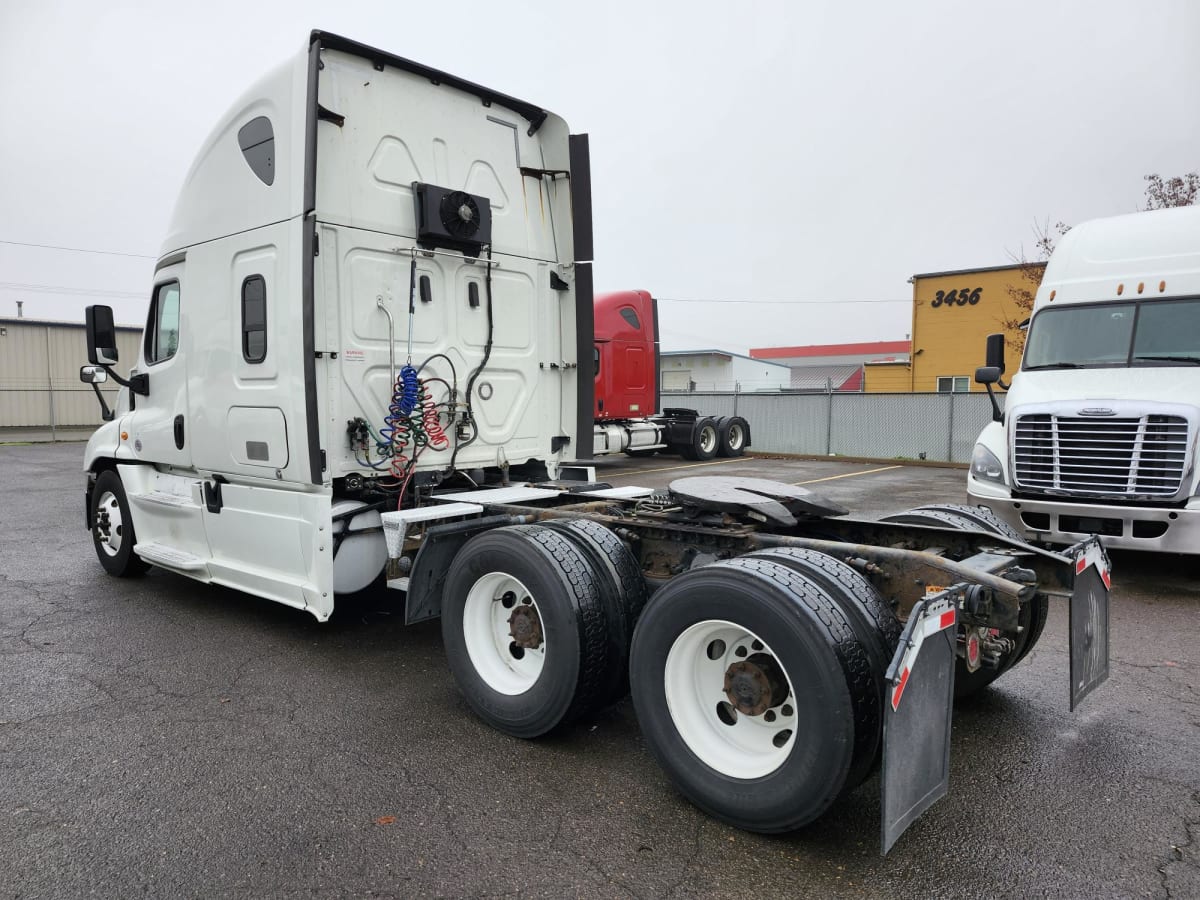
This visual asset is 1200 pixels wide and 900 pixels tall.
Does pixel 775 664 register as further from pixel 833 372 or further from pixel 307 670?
pixel 833 372

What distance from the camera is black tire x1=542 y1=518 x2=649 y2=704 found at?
3.69 meters

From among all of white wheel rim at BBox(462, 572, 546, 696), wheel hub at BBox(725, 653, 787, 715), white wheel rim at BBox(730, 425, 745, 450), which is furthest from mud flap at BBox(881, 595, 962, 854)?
white wheel rim at BBox(730, 425, 745, 450)

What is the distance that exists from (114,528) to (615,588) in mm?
5311

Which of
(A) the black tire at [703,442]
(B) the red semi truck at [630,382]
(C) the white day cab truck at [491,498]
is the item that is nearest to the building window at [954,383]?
(A) the black tire at [703,442]

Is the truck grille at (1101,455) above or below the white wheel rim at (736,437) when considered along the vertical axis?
above

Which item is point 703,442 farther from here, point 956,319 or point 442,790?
point 442,790

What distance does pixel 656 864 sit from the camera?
280cm

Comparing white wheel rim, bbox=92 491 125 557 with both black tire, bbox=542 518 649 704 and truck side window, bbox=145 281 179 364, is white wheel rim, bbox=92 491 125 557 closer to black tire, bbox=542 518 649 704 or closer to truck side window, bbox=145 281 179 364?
truck side window, bbox=145 281 179 364

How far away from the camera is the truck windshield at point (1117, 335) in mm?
6953

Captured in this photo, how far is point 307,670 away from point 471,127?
147 inches

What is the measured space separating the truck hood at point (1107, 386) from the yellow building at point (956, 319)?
67.6 feet

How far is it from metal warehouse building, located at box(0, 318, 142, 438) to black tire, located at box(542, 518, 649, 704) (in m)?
28.1

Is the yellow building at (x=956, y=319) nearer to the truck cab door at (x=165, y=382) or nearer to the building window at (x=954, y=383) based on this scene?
the building window at (x=954, y=383)

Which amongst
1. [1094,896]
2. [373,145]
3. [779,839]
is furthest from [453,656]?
[373,145]
